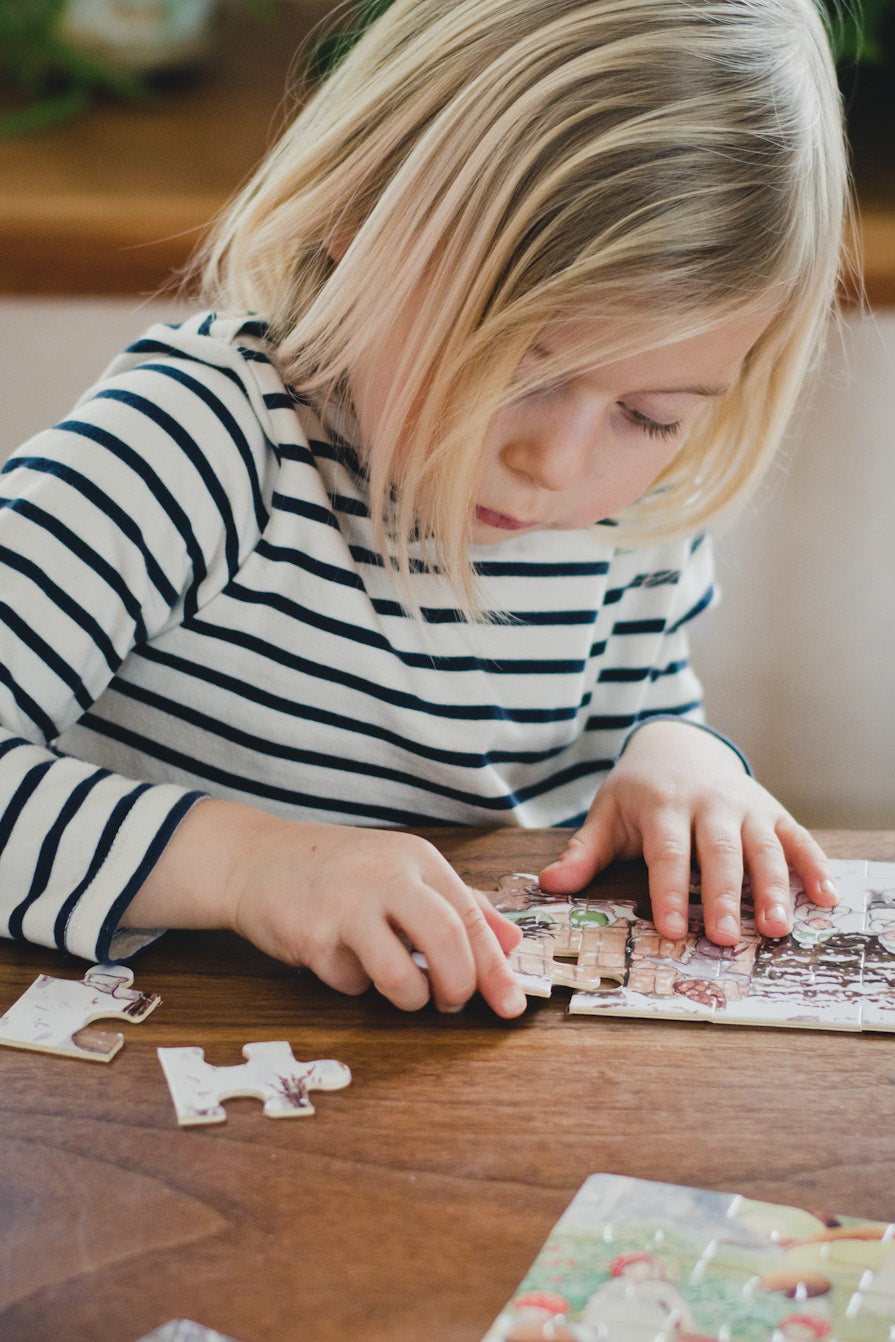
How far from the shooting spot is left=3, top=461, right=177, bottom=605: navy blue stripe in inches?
33.1

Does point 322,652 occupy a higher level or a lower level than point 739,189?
lower

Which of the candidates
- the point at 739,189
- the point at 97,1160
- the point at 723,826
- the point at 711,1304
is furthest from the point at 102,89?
the point at 711,1304

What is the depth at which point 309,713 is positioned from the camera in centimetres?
97

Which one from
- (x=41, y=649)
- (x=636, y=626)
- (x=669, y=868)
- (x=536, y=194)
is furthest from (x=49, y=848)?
(x=636, y=626)

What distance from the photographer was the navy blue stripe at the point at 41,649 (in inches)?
31.7

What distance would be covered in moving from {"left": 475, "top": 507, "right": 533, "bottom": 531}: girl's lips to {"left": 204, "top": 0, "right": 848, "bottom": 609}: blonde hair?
0.01m

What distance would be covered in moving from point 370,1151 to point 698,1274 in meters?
0.14

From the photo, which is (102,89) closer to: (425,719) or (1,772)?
(425,719)

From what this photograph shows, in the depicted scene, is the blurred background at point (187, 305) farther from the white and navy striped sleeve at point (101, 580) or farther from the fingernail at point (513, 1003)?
the fingernail at point (513, 1003)

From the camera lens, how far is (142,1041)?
2.06 ft

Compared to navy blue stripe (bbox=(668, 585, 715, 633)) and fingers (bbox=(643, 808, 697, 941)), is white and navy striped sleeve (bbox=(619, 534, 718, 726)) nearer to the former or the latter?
navy blue stripe (bbox=(668, 585, 715, 633))

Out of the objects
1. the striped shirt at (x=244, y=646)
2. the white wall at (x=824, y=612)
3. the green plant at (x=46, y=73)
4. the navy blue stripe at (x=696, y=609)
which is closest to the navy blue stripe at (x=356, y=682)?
the striped shirt at (x=244, y=646)

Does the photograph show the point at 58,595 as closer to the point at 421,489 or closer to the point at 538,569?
the point at 421,489

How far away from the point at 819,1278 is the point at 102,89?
2005mm
